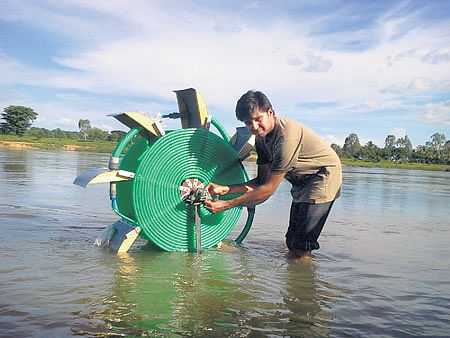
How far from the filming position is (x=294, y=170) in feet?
14.8

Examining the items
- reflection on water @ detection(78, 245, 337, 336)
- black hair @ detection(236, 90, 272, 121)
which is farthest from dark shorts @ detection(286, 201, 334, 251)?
black hair @ detection(236, 90, 272, 121)

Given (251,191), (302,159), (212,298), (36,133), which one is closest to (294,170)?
(302,159)

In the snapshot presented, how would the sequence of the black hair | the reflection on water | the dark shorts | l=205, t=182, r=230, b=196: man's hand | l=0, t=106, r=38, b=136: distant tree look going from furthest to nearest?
1. l=0, t=106, r=38, b=136: distant tree
2. l=205, t=182, r=230, b=196: man's hand
3. the dark shorts
4. the black hair
5. the reflection on water

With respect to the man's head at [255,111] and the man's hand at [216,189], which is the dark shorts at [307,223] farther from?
the man's head at [255,111]

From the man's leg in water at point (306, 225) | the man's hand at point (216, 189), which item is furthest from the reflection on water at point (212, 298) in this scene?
the man's hand at point (216, 189)

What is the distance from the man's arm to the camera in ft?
13.9

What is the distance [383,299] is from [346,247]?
91.3 inches

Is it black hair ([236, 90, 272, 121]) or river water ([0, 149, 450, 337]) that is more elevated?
black hair ([236, 90, 272, 121])

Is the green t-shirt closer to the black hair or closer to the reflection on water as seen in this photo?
the black hair

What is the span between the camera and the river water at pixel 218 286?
121 inches

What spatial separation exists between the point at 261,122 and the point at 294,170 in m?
0.70

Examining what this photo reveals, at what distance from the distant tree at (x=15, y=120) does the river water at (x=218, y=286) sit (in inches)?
3346

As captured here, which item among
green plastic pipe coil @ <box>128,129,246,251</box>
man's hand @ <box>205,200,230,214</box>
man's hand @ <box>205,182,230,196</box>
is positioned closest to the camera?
man's hand @ <box>205,200,230,214</box>

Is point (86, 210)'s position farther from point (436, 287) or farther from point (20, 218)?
point (436, 287)
